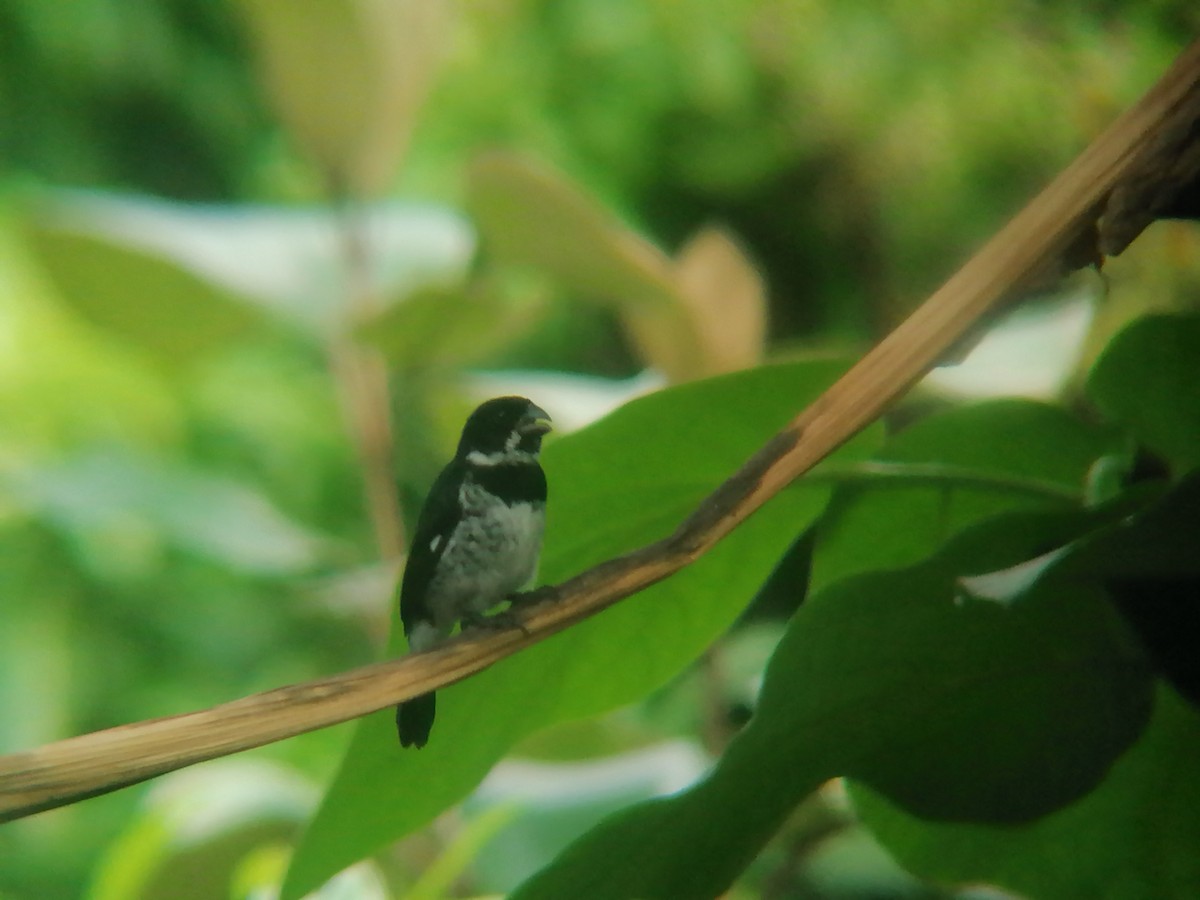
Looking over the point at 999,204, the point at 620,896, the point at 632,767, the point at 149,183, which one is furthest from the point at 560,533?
the point at 149,183

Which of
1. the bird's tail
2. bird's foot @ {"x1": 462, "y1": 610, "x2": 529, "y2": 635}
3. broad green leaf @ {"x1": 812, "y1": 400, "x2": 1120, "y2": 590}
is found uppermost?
bird's foot @ {"x1": 462, "y1": 610, "x2": 529, "y2": 635}

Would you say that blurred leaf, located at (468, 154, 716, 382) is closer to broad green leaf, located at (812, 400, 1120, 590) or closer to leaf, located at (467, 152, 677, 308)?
leaf, located at (467, 152, 677, 308)

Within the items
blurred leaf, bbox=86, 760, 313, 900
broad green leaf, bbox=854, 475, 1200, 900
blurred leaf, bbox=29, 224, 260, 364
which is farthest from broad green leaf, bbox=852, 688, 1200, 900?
blurred leaf, bbox=29, 224, 260, 364

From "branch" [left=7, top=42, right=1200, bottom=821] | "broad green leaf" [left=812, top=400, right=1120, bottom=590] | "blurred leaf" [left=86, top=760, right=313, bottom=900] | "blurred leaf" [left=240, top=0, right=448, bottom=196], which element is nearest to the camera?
"branch" [left=7, top=42, right=1200, bottom=821]

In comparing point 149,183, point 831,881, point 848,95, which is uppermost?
point 149,183

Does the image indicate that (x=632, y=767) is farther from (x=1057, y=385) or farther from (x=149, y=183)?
(x=149, y=183)

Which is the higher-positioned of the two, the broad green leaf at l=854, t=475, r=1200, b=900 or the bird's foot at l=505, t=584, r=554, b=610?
the bird's foot at l=505, t=584, r=554, b=610
